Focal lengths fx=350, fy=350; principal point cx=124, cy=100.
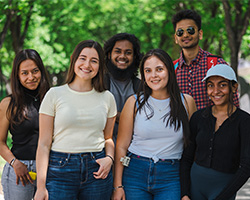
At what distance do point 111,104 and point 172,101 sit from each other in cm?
58

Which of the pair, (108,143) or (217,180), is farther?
(108,143)

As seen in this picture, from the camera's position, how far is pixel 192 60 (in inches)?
170

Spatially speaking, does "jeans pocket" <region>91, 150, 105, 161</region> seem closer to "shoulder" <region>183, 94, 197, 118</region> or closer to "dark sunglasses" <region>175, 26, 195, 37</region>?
"shoulder" <region>183, 94, 197, 118</region>

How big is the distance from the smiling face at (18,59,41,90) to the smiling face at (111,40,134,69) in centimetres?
104

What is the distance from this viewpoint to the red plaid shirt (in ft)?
13.6

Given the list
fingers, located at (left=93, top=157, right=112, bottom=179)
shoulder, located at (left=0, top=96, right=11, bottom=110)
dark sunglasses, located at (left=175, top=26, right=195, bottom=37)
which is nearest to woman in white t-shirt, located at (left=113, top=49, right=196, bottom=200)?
fingers, located at (left=93, top=157, right=112, bottom=179)

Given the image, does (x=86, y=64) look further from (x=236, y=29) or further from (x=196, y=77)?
(x=236, y=29)

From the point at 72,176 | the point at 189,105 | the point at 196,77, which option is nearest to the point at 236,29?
the point at 196,77

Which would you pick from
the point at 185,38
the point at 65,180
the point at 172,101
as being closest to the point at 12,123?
the point at 65,180

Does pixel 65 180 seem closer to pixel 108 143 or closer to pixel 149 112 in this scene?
pixel 108 143

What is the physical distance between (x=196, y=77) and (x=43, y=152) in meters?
2.15

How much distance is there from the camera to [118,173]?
3.24 metres

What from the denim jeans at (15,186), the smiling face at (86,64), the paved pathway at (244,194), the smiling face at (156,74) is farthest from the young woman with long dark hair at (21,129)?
the paved pathway at (244,194)

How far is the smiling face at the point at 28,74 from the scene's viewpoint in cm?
351
